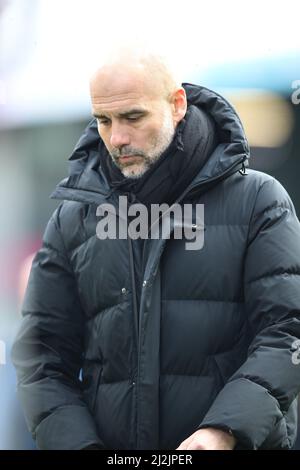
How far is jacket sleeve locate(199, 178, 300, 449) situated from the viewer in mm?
1998

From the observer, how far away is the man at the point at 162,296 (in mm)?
2088

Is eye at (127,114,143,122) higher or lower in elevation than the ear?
lower

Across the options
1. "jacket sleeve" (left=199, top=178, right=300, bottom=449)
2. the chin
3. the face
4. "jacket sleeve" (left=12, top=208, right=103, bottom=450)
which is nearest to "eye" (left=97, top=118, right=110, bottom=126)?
the face

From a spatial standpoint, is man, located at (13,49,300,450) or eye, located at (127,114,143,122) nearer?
man, located at (13,49,300,450)

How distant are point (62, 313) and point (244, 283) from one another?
0.49m

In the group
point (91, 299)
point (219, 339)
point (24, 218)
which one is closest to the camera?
point (219, 339)

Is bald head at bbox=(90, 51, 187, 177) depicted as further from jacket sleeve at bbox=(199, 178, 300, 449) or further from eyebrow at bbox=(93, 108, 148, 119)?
jacket sleeve at bbox=(199, 178, 300, 449)

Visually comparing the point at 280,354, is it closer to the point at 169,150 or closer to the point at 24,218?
the point at 169,150

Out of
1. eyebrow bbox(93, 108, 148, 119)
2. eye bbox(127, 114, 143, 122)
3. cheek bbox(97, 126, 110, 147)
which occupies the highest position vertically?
eyebrow bbox(93, 108, 148, 119)

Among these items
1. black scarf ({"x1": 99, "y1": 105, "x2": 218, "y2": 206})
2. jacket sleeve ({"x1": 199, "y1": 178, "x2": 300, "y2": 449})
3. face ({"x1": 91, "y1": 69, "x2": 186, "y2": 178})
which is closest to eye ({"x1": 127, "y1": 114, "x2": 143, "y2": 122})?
face ({"x1": 91, "y1": 69, "x2": 186, "y2": 178})

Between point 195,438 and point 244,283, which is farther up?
point 244,283

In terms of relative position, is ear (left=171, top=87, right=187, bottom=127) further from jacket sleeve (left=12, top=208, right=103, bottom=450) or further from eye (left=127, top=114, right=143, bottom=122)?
jacket sleeve (left=12, top=208, right=103, bottom=450)

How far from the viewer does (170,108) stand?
7.52 feet

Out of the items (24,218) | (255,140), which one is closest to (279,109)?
(255,140)
